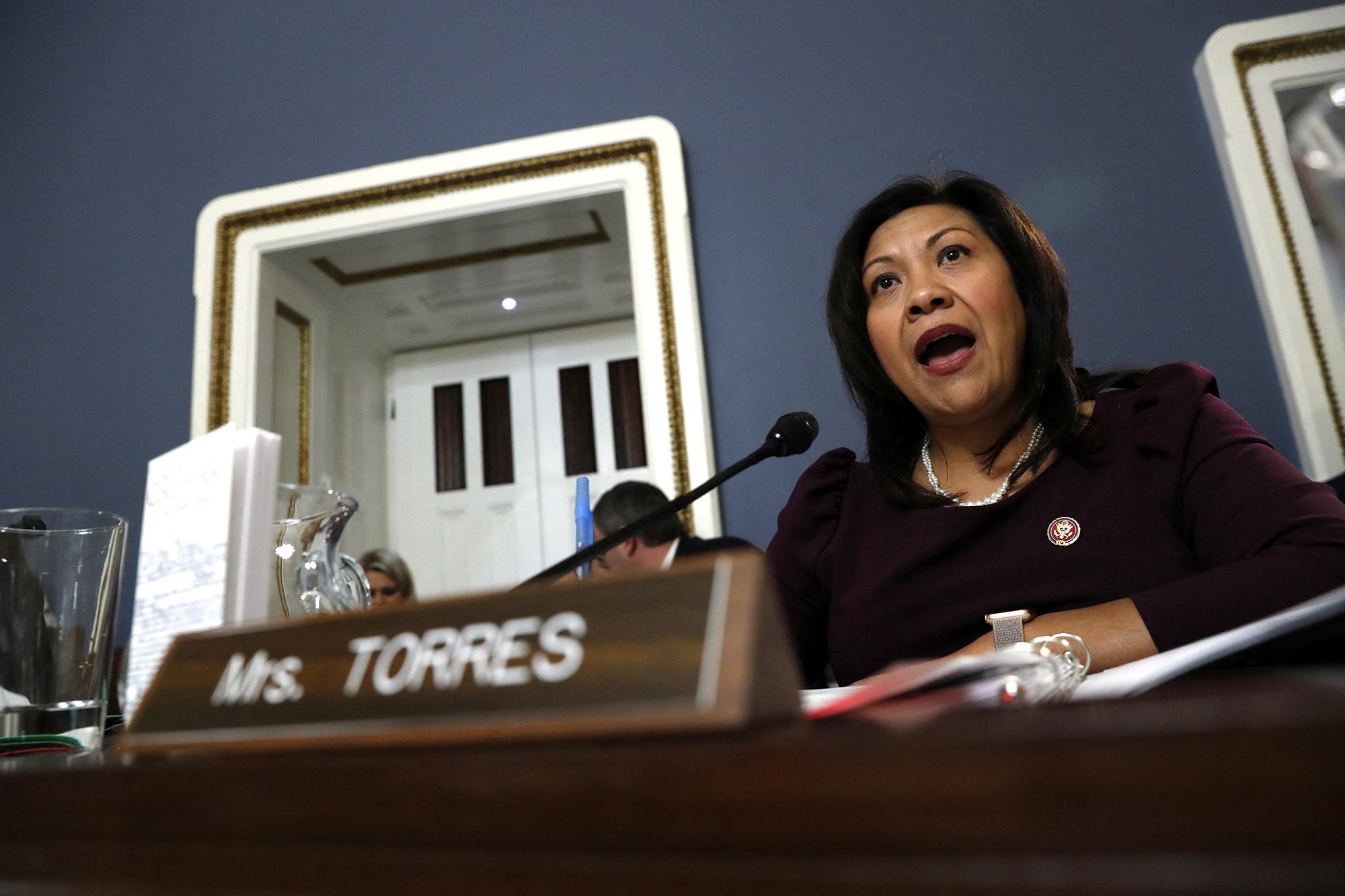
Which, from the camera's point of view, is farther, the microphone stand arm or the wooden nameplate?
the microphone stand arm

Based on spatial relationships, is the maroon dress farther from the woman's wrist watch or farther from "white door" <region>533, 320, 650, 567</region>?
"white door" <region>533, 320, 650, 567</region>

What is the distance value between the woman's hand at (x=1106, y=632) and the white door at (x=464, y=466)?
1.67 metres

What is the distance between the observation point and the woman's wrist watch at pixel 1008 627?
30.1 inches

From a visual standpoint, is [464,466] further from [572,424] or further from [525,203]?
[525,203]

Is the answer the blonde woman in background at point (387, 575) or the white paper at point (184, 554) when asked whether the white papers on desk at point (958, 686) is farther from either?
the blonde woman in background at point (387, 575)

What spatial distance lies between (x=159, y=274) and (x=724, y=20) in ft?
5.25

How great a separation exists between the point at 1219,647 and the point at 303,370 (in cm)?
230

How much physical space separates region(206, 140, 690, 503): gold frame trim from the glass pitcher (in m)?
1.25

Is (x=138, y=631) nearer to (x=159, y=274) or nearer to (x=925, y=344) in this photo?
(x=925, y=344)

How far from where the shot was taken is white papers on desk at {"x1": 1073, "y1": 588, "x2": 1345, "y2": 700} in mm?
356

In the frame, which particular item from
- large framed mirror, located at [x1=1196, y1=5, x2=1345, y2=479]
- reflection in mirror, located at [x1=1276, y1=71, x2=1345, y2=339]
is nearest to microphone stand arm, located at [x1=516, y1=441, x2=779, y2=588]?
reflection in mirror, located at [x1=1276, y1=71, x2=1345, y2=339]

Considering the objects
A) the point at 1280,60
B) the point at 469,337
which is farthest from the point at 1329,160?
the point at 469,337

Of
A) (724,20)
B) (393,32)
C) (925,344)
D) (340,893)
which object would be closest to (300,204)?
(393,32)

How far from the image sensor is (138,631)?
1.66 ft
